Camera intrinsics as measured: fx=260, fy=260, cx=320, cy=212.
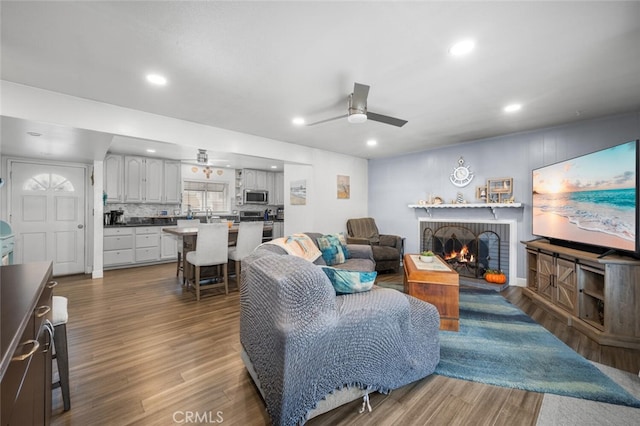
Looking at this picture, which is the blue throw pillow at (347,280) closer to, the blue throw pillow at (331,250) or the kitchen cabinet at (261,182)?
the blue throw pillow at (331,250)

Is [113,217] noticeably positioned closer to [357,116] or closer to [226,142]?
[226,142]

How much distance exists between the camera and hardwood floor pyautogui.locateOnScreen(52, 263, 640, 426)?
1563 millimetres

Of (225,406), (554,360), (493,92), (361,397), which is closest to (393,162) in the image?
(493,92)

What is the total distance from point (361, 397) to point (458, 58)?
2.68 meters

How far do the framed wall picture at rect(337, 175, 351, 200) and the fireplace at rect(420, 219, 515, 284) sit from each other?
1.81 metres

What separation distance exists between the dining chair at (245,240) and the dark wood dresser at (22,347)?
2559 millimetres

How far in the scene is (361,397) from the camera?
5.73 ft

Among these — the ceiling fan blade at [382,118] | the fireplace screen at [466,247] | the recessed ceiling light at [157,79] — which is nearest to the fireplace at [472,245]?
the fireplace screen at [466,247]

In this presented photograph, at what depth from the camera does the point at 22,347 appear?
2.70 ft

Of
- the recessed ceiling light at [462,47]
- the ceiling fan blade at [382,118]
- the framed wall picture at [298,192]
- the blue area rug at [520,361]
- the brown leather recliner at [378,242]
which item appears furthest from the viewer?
the framed wall picture at [298,192]

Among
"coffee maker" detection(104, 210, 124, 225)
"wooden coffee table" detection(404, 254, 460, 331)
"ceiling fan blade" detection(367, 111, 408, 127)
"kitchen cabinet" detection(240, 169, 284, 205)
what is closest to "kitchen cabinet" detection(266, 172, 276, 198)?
"kitchen cabinet" detection(240, 169, 284, 205)

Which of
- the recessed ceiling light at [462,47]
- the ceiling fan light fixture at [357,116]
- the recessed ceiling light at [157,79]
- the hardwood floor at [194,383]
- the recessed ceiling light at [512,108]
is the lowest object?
the hardwood floor at [194,383]

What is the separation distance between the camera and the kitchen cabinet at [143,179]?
561 centimetres

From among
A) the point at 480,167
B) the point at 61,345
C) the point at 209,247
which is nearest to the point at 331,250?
the point at 209,247
